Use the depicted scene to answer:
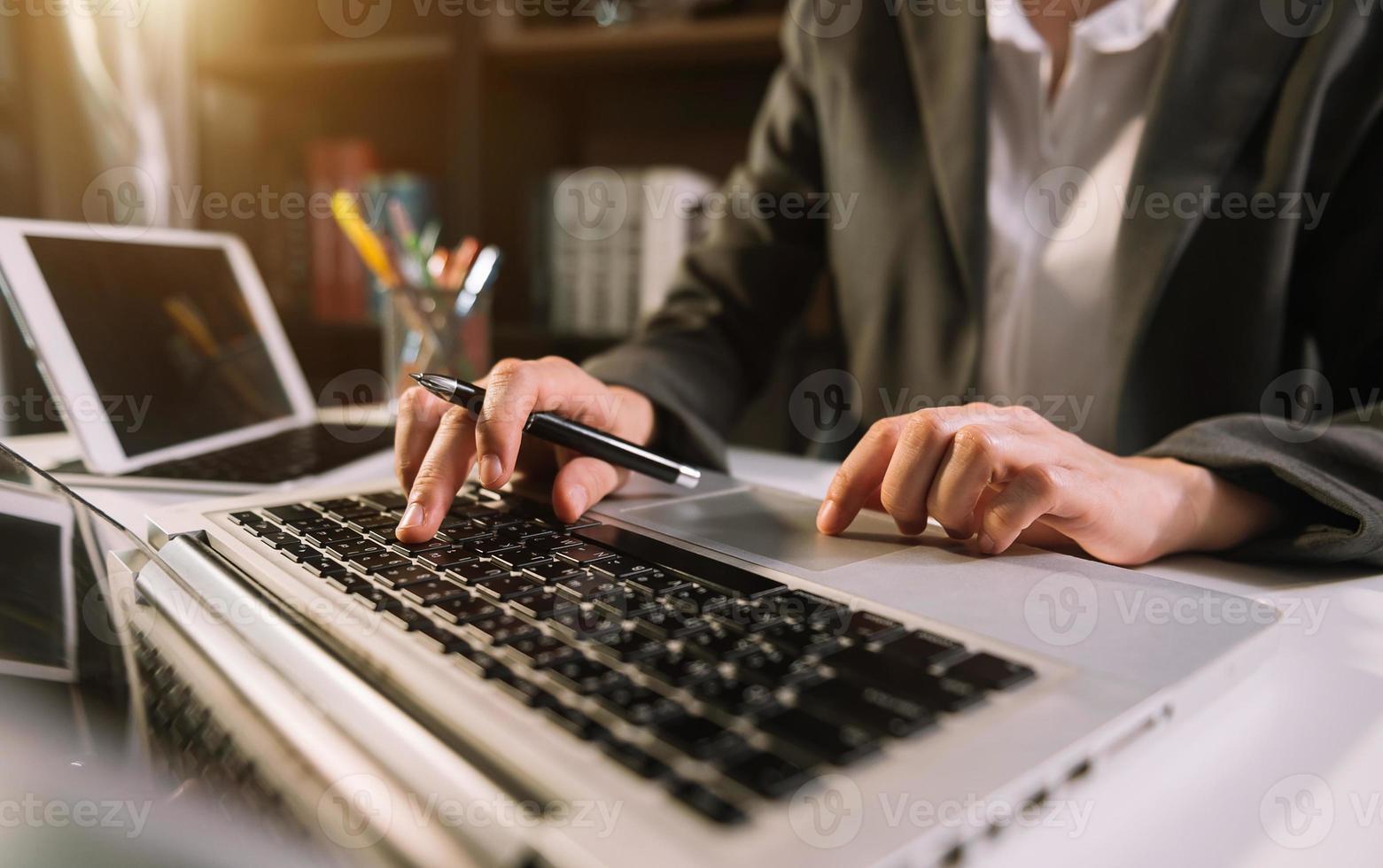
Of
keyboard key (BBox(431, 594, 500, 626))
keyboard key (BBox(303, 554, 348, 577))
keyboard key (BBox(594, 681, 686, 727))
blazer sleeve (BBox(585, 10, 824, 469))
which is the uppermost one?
blazer sleeve (BBox(585, 10, 824, 469))

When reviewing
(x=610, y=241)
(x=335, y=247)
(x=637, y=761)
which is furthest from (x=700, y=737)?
(x=335, y=247)

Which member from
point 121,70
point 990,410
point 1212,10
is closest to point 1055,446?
point 990,410

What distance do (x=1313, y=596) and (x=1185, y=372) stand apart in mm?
381

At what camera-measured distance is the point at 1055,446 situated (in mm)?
445

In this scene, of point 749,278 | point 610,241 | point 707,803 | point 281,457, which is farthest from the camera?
point 610,241

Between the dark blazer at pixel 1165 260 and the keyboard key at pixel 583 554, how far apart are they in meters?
0.27

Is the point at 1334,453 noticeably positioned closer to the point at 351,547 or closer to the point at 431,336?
the point at 351,547

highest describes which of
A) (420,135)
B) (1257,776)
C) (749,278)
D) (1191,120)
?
(420,135)

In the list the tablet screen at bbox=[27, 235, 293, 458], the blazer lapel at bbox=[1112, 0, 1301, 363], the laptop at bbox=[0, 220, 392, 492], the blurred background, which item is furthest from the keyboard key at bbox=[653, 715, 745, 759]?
the blurred background

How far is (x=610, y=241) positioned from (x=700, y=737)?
1232 mm

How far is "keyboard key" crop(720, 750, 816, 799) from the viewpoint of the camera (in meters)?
0.20

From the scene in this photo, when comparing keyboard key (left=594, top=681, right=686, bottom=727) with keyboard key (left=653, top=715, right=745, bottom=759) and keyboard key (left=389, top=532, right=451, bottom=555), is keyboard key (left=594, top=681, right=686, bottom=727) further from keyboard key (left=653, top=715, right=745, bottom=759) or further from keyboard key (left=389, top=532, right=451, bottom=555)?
keyboard key (left=389, top=532, right=451, bottom=555)

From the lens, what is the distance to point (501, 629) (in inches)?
11.4

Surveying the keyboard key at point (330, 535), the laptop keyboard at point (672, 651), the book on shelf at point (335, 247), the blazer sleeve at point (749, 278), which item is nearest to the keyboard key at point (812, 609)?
the laptop keyboard at point (672, 651)
